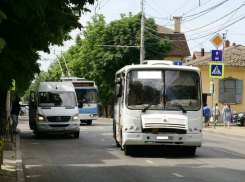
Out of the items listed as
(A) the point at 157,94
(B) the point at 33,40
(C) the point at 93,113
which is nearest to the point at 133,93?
(A) the point at 157,94

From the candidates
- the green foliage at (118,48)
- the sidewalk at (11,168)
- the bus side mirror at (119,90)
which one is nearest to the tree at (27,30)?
the sidewalk at (11,168)

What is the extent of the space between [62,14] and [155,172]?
4.48 metres

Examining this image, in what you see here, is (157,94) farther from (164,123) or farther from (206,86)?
(206,86)

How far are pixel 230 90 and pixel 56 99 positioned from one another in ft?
103

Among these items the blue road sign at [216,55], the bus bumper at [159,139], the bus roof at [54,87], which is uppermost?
the blue road sign at [216,55]

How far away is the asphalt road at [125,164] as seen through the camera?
13.7 meters

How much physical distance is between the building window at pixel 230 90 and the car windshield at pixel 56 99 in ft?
99.2

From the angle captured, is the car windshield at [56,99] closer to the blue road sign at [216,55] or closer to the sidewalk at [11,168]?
the sidewalk at [11,168]

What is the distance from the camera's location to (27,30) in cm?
1223

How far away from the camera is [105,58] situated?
2606 inches

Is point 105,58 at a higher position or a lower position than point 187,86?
higher

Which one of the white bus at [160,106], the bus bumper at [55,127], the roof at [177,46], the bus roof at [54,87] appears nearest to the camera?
the white bus at [160,106]

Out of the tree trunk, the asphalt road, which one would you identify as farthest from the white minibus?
the asphalt road

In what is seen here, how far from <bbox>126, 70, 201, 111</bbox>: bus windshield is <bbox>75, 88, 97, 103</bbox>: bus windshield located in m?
24.5
